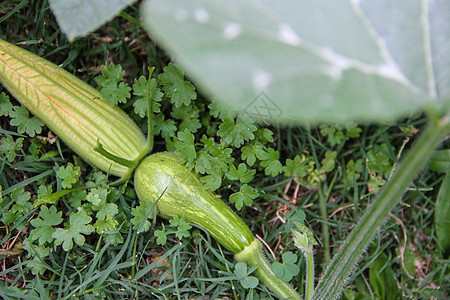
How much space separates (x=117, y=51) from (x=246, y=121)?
85cm

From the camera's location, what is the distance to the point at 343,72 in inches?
46.4

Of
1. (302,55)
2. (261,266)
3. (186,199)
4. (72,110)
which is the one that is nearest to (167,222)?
(186,199)

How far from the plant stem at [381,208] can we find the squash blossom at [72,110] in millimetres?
1034

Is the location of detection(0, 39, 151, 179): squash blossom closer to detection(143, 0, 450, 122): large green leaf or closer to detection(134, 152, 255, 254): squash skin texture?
detection(134, 152, 255, 254): squash skin texture

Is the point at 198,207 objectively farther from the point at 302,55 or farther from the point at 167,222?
the point at 302,55

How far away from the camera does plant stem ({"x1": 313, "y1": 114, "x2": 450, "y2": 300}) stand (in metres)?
1.32

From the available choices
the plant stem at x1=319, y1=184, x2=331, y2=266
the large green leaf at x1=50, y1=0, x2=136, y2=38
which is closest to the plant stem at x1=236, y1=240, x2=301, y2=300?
the plant stem at x1=319, y1=184, x2=331, y2=266

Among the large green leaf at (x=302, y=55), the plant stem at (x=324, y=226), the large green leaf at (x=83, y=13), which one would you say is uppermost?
the large green leaf at (x=302, y=55)

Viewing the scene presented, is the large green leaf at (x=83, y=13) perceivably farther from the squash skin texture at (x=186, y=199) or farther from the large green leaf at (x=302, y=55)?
the squash skin texture at (x=186, y=199)

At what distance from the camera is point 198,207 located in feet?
6.89

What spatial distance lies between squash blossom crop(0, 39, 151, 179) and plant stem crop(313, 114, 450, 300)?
103 cm

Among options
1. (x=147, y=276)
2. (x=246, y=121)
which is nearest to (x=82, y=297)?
(x=147, y=276)

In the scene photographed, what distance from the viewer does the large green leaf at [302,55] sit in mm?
1108

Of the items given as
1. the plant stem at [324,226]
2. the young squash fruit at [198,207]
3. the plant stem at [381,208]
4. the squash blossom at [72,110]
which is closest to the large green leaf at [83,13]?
the squash blossom at [72,110]
